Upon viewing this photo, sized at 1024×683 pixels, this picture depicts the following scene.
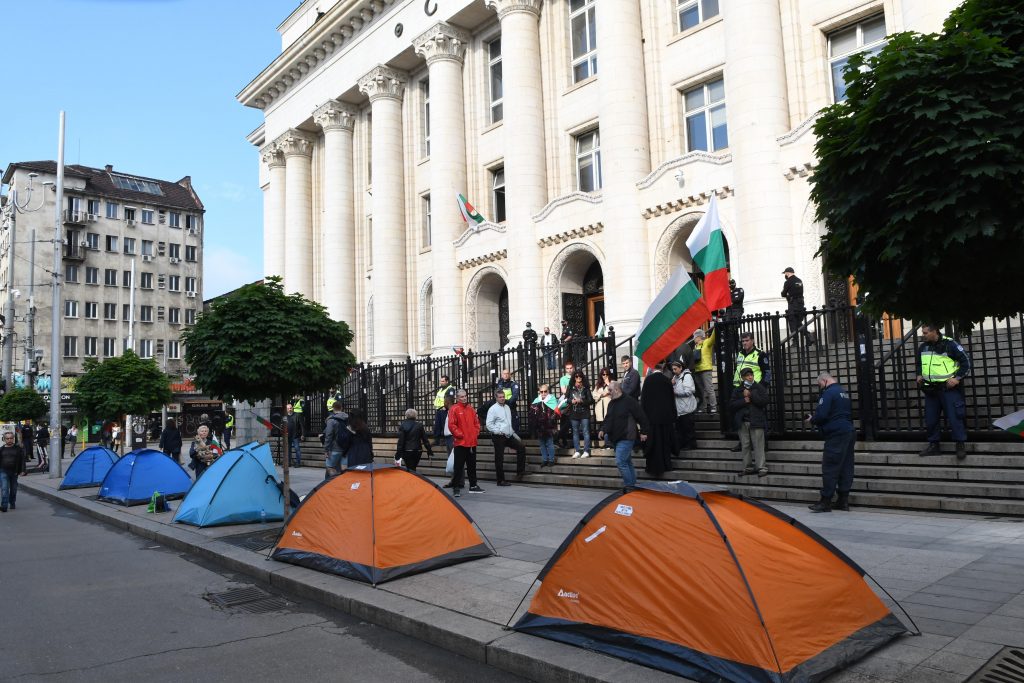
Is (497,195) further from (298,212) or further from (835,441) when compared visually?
(835,441)

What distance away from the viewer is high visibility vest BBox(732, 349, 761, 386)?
12422 mm

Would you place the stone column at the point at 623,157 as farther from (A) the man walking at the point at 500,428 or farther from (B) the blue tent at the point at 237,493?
(B) the blue tent at the point at 237,493

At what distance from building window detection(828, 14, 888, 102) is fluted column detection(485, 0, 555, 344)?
9.58 m

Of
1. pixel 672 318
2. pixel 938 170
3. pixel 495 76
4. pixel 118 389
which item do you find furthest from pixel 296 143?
pixel 938 170

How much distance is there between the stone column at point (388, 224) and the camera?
31781 mm

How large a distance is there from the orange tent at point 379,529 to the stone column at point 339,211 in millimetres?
27287

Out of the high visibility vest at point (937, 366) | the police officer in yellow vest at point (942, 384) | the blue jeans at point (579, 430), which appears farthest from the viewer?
the blue jeans at point (579, 430)

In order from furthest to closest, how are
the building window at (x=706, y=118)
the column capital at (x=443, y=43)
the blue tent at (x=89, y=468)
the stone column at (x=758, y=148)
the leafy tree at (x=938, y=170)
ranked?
1. the column capital at (x=443, y=43)
2. the building window at (x=706, y=118)
3. the blue tent at (x=89, y=468)
4. the stone column at (x=758, y=148)
5. the leafy tree at (x=938, y=170)

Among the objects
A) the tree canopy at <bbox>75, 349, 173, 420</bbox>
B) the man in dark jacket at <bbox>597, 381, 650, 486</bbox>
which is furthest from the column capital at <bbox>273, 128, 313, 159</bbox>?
the man in dark jacket at <bbox>597, 381, 650, 486</bbox>

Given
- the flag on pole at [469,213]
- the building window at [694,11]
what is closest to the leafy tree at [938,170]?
the building window at [694,11]

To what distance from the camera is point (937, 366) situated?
10.6 m

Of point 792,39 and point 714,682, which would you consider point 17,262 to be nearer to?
point 792,39

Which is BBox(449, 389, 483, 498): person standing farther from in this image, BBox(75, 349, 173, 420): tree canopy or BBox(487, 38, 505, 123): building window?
BBox(487, 38, 505, 123): building window

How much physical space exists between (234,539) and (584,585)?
682 cm
